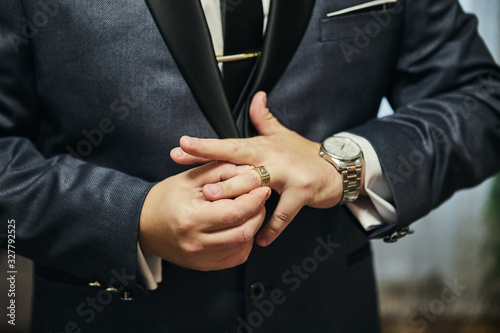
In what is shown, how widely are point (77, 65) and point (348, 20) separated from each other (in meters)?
0.54

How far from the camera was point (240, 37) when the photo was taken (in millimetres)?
848

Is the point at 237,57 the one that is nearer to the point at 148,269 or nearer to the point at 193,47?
the point at 193,47

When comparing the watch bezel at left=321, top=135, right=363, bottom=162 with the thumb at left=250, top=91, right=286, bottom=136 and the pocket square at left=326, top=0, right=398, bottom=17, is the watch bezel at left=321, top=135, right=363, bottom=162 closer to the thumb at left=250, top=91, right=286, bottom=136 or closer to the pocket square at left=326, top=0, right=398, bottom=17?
the thumb at left=250, top=91, right=286, bottom=136

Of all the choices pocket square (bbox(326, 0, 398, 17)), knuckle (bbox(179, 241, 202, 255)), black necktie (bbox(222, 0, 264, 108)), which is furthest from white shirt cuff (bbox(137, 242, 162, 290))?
pocket square (bbox(326, 0, 398, 17))

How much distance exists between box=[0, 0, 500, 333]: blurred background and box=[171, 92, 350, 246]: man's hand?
196 cm

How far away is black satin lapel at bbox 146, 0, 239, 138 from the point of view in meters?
0.78

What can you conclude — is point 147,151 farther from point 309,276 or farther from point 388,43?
point 388,43

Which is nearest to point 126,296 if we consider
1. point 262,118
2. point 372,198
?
point 262,118

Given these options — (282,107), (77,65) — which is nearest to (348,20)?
(282,107)

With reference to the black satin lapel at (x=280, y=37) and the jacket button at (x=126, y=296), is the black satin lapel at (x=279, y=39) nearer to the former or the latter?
the black satin lapel at (x=280, y=37)

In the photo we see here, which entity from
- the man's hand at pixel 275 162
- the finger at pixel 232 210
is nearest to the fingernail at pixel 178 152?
the man's hand at pixel 275 162

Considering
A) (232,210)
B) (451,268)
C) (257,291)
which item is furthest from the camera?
(451,268)

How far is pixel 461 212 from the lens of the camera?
265cm

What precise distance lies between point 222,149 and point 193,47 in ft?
0.65
